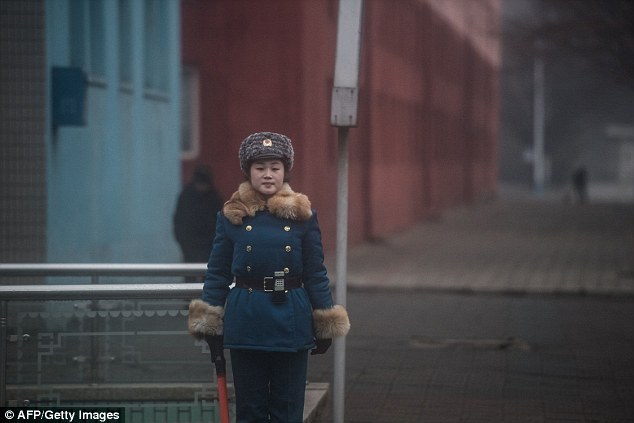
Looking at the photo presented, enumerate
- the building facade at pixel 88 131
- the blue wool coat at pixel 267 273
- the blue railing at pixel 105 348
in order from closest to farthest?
the blue wool coat at pixel 267 273 → the blue railing at pixel 105 348 → the building facade at pixel 88 131

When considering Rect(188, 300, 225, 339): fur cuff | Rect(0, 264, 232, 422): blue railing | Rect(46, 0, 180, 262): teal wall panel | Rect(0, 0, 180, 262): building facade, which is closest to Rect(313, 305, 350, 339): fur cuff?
Rect(188, 300, 225, 339): fur cuff

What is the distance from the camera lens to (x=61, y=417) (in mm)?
6727

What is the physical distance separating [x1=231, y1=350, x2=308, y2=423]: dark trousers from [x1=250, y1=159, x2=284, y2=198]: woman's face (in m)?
0.70

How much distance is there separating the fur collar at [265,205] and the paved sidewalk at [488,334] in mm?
2854

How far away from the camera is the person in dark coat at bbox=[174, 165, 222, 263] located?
13.9 meters

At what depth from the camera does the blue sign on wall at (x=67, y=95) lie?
13.5 m

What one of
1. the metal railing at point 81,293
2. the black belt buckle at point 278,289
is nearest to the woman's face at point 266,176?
the black belt buckle at point 278,289

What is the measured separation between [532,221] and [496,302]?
23.6m

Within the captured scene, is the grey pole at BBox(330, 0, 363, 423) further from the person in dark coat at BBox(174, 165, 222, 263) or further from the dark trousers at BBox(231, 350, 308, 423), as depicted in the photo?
the person in dark coat at BBox(174, 165, 222, 263)

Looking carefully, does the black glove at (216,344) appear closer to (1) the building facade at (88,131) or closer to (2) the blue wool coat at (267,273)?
(2) the blue wool coat at (267,273)

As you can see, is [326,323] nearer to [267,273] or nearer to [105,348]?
[267,273]

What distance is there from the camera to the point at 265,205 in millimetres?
6016

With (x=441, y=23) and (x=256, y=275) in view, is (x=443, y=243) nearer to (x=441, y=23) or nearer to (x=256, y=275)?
(x=441, y=23)

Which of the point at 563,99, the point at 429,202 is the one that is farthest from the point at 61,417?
the point at 563,99
